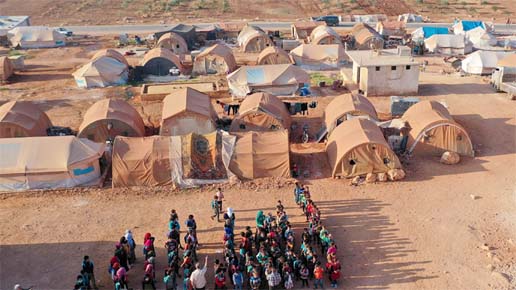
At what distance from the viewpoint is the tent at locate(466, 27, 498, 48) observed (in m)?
47.2

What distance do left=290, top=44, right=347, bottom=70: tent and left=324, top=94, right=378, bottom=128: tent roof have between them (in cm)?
1374

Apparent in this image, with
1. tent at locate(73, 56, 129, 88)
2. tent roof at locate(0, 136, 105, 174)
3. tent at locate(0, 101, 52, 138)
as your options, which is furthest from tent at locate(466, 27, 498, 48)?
tent roof at locate(0, 136, 105, 174)

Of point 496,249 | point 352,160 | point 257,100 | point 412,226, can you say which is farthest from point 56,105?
point 496,249

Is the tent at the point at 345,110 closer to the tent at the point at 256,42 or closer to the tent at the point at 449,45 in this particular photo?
the tent at the point at 256,42

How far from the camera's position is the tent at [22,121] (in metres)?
24.5

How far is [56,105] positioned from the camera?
32594 millimetres

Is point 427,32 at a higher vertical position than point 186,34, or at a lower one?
lower

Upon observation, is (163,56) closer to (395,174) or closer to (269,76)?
(269,76)

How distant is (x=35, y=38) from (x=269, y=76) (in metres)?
28.7

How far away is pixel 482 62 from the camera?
37.8m

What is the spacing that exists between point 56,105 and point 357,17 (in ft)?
132

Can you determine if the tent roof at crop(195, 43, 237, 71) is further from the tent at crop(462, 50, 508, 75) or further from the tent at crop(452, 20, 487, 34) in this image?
the tent at crop(452, 20, 487, 34)

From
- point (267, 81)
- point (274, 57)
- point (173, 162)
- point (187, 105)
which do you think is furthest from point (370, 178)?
point (274, 57)

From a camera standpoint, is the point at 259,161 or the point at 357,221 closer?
the point at 357,221
